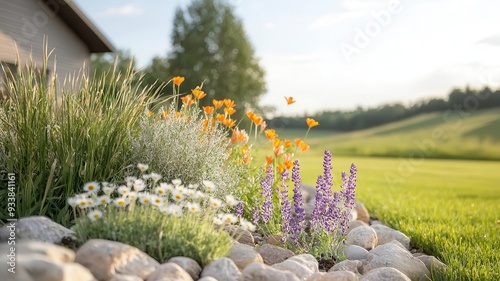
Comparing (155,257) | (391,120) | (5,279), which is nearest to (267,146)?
(155,257)

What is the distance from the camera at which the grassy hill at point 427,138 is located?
26.9 m

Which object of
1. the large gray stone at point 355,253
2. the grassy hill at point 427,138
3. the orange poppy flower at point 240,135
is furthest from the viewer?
the grassy hill at point 427,138

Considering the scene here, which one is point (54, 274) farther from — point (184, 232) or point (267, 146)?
point (267, 146)

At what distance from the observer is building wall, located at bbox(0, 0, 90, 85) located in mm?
10453

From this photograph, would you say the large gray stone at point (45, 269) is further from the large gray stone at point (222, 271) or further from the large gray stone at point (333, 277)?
the large gray stone at point (333, 277)

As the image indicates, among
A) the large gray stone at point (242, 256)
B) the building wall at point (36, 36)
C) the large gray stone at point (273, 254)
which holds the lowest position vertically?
the large gray stone at point (273, 254)

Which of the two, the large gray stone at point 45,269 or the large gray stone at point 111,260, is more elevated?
the large gray stone at point 45,269

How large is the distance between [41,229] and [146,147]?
155 cm

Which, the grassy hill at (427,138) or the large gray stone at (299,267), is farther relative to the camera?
the grassy hill at (427,138)

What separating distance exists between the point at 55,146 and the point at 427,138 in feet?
96.8

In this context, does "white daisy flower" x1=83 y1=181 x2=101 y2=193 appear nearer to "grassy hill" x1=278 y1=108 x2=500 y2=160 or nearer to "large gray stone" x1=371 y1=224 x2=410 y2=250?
"large gray stone" x1=371 y1=224 x2=410 y2=250

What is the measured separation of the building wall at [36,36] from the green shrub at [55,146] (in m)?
5.12

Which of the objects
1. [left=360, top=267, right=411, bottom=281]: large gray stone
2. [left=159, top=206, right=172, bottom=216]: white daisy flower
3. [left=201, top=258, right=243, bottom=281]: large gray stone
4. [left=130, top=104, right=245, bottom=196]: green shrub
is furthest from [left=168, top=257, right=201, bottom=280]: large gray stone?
[left=130, top=104, right=245, bottom=196]: green shrub

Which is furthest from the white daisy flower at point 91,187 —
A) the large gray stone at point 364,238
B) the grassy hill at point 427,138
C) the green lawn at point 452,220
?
the grassy hill at point 427,138
